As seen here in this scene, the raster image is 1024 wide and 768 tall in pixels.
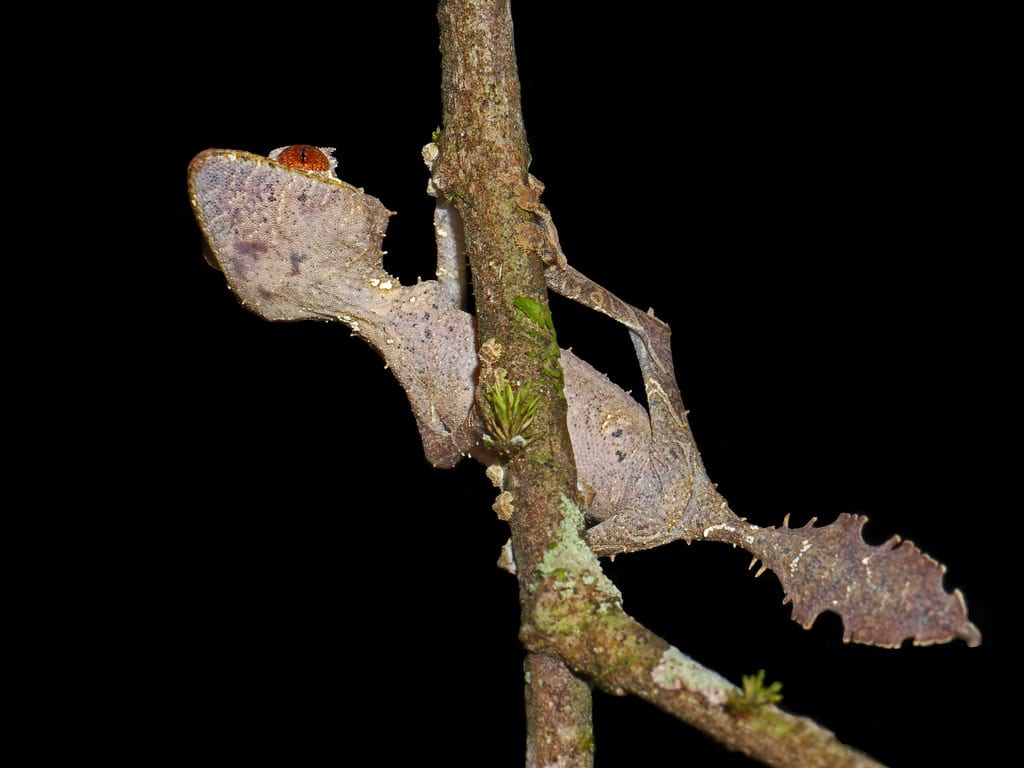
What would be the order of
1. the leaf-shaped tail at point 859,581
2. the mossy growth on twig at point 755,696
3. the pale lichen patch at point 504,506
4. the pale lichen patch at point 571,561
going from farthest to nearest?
the pale lichen patch at point 504,506 → the leaf-shaped tail at point 859,581 → the pale lichen patch at point 571,561 → the mossy growth on twig at point 755,696

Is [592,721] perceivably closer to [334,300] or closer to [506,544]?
[506,544]

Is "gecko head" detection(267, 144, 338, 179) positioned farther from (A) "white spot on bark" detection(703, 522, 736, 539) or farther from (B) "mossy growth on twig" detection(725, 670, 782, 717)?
(B) "mossy growth on twig" detection(725, 670, 782, 717)

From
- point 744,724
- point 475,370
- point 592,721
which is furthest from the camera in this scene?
point 475,370

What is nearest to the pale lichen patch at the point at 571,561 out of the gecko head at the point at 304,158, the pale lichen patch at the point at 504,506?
the pale lichen patch at the point at 504,506

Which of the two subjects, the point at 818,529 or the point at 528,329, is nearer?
the point at 528,329

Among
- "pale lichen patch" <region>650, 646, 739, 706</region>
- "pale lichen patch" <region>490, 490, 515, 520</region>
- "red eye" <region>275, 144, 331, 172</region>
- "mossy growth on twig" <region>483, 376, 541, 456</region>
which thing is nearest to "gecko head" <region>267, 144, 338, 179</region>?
"red eye" <region>275, 144, 331, 172</region>

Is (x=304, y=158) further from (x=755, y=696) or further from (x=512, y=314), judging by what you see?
(x=755, y=696)

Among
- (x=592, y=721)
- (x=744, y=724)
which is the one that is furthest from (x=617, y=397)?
(x=744, y=724)

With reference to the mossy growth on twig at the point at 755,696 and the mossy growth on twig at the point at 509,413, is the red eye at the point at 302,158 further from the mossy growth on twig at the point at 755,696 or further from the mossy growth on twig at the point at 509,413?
the mossy growth on twig at the point at 755,696
